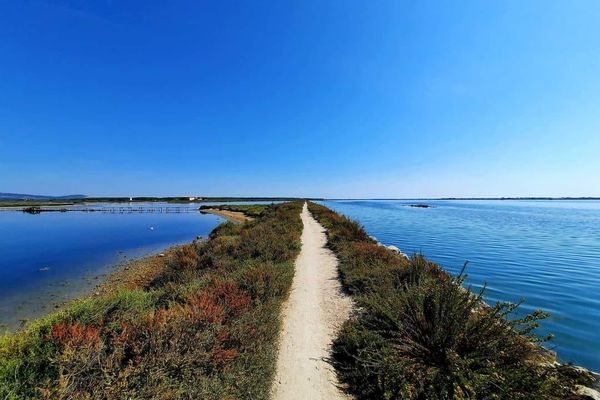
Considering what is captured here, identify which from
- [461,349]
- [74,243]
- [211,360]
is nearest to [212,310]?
[211,360]

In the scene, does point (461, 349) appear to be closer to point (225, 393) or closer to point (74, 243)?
point (225, 393)

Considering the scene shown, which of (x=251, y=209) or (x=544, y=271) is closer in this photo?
(x=544, y=271)

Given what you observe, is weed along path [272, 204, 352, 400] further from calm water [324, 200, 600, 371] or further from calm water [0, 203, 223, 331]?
calm water [0, 203, 223, 331]

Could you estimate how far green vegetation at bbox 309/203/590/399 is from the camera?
4.17 m

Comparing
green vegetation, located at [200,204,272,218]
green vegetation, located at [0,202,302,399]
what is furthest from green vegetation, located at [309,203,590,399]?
green vegetation, located at [200,204,272,218]

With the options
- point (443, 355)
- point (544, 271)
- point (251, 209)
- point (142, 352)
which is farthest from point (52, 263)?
point (251, 209)

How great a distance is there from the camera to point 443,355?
16.3ft

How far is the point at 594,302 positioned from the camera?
420 inches

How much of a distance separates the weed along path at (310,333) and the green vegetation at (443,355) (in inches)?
16.2

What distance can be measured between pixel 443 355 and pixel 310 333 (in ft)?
9.84

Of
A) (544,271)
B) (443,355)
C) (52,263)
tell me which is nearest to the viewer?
(443,355)

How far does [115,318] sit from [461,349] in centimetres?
652

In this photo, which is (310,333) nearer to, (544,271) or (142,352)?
(142,352)

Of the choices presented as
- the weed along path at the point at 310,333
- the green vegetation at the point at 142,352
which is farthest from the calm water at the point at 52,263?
the weed along path at the point at 310,333
